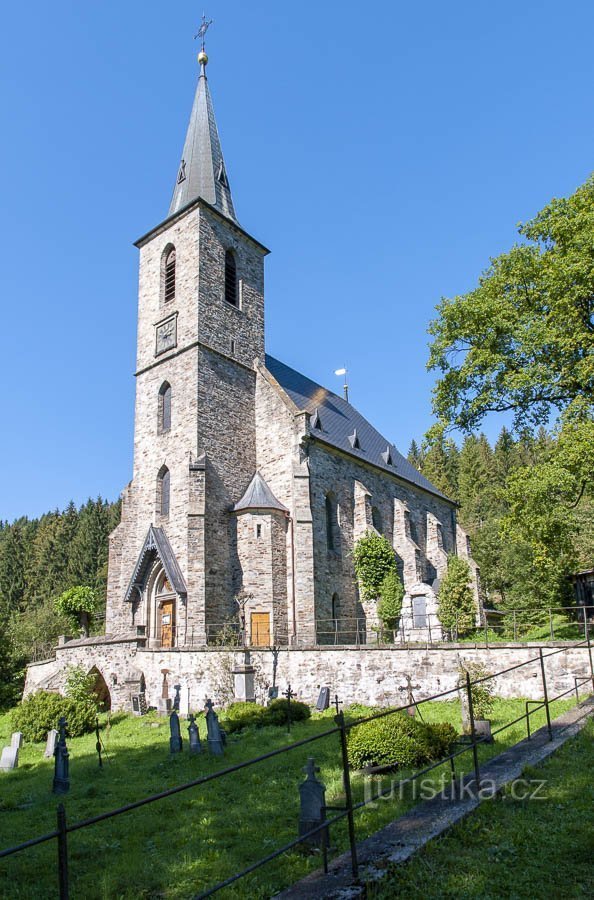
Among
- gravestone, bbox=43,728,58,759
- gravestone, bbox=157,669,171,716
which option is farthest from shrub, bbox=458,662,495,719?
gravestone, bbox=43,728,58,759

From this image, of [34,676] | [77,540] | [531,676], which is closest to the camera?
[531,676]

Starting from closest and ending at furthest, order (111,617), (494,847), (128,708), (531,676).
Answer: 1. (494,847)
2. (531,676)
3. (128,708)
4. (111,617)

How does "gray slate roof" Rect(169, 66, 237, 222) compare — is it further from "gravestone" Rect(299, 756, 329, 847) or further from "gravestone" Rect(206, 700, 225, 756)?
"gravestone" Rect(299, 756, 329, 847)

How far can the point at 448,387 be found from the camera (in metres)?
21.8

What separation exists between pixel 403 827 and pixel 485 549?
3848 centimetres

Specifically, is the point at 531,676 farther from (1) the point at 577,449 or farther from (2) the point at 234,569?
(2) the point at 234,569

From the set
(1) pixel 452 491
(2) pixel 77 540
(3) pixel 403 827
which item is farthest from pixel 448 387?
(2) pixel 77 540

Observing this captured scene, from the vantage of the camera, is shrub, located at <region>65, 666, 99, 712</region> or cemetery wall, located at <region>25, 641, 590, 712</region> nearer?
cemetery wall, located at <region>25, 641, 590, 712</region>

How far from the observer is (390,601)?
26.4 m

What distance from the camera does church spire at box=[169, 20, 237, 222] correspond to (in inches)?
1217

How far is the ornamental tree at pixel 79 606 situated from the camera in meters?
35.0

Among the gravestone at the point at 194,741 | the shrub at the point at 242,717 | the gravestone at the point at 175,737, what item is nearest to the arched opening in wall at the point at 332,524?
the shrub at the point at 242,717

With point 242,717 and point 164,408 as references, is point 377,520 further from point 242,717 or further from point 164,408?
point 242,717

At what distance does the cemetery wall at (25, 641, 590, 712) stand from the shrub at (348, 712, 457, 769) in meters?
5.17
